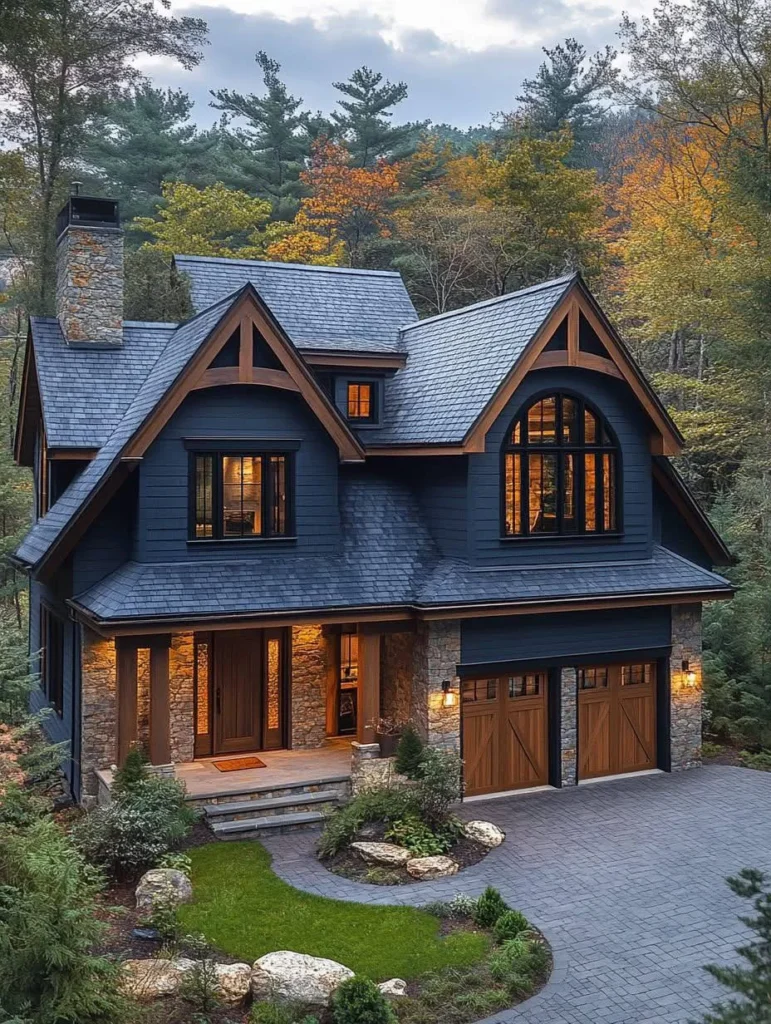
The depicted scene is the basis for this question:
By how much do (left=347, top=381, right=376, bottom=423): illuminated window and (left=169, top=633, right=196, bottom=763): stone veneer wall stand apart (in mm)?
4797

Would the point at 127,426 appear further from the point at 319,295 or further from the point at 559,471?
the point at 559,471

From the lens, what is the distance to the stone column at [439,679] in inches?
523

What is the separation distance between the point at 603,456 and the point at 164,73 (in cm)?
3056

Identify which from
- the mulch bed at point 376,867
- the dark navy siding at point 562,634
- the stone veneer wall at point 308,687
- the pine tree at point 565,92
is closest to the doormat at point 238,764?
the stone veneer wall at point 308,687

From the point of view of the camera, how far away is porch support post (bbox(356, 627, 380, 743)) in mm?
13305

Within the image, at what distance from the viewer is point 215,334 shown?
12562mm

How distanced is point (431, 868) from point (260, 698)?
15.8ft

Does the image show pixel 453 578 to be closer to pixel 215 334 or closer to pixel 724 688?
pixel 215 334

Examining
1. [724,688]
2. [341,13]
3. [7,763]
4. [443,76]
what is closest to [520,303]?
[724,688]

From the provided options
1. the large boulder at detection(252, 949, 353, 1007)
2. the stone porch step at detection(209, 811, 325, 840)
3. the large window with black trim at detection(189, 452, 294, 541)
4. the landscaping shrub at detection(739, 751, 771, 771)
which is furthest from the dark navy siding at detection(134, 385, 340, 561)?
the landscaping shrub at detection(739, 751, 771, 771)

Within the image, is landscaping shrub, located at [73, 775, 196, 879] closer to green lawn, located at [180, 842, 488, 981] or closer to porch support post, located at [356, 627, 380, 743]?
green lawn, located at [180, 842, 488, 981]

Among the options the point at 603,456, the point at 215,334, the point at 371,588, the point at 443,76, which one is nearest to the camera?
the point at 215,334

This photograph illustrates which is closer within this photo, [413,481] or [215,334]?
[215,334]

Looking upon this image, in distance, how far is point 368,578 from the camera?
13.6 metres
